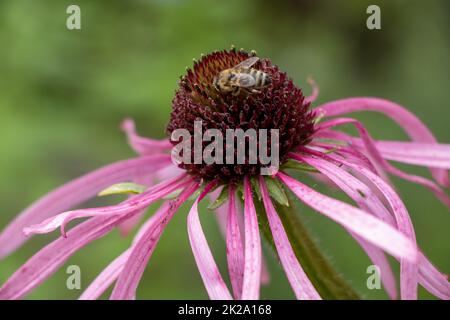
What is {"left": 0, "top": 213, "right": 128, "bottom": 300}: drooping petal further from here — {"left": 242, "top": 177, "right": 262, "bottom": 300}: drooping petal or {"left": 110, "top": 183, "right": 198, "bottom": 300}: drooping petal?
{"left": 242, "top": 177, "right": 262, "bottom": 300}: drooping petal

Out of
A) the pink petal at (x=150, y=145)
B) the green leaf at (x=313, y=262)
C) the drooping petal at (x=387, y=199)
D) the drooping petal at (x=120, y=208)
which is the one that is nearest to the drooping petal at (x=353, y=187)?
the drooping petal at (x=387, y=199)

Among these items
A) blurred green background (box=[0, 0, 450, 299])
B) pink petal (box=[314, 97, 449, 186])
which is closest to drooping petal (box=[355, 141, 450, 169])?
pink petal (box=[314, 97, 449, 186])

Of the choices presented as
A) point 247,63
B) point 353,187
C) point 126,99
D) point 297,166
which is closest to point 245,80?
point 247,63

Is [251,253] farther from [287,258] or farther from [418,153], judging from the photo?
[418,153]

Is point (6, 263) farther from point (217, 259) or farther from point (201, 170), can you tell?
point (201, 170)

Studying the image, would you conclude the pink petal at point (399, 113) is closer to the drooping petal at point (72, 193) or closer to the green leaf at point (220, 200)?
the green leaf at point (220, 200)

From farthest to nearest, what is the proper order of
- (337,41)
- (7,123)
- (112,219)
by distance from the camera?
(337,41) → (7,123) → (112,219)
